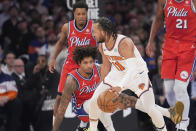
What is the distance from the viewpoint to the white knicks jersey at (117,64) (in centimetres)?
639

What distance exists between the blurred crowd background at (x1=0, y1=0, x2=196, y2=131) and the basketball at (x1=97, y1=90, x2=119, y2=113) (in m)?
2.54

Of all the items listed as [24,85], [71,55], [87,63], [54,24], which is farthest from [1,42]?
[87,63]

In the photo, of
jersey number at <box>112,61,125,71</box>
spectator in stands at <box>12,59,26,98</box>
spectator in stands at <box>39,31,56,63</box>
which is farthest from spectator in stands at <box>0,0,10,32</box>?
jersey number at <box>112,61,125,71</box>

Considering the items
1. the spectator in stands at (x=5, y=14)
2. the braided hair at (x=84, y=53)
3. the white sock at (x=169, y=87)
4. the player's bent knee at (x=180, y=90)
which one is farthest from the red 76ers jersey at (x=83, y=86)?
the spectator in stands at (x=5, y=14)

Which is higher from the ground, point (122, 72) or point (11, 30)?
point (11, 30)

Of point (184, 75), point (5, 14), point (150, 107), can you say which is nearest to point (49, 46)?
point (5, 14)

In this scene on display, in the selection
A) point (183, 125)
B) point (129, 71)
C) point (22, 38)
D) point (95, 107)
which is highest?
point (129, 71)

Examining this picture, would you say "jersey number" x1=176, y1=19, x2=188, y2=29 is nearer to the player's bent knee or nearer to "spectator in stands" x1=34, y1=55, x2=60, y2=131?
the player's bent knee

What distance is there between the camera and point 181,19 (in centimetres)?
677

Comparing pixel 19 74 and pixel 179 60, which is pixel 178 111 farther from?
pixel 19 74

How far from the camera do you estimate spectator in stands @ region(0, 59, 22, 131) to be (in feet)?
27.2

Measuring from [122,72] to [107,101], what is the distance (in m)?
0.53

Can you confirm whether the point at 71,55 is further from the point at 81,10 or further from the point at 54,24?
the point at 54,24

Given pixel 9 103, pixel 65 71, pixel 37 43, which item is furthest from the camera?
pixel 37 43
